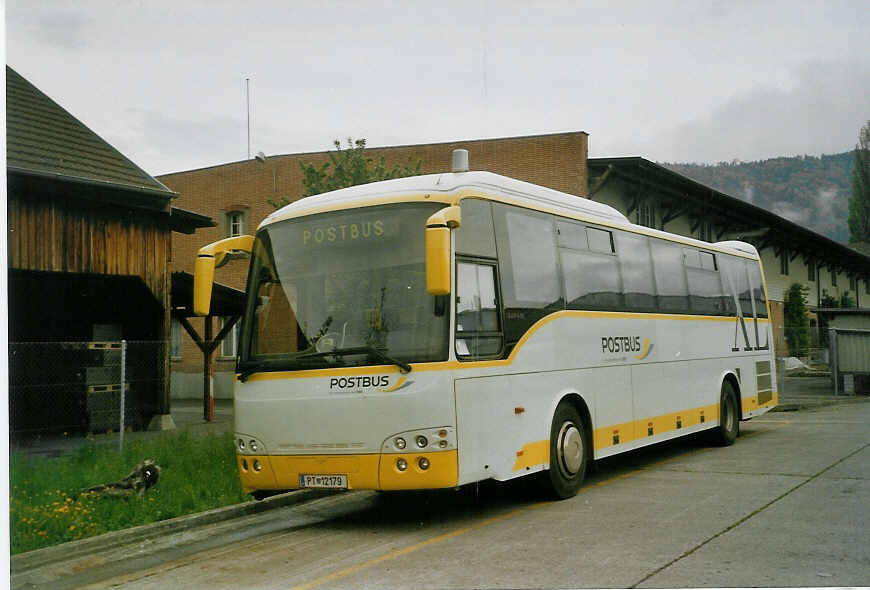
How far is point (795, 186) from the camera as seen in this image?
1699 inches

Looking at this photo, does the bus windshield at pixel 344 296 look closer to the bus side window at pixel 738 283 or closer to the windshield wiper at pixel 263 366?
the windshield wiper at pixel 263 366

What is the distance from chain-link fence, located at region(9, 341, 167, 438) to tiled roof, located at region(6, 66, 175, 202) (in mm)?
3086

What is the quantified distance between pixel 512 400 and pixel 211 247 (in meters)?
3.47

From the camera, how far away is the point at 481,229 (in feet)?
30.2

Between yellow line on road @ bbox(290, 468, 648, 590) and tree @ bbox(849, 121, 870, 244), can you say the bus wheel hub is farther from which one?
tree @ bbox(849, 121, 870, 244)

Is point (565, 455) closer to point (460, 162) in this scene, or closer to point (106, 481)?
point (460, 162)

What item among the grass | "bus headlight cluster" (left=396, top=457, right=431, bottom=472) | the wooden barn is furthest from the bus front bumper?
the wooden barn

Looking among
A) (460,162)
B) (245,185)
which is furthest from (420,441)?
(245,185)

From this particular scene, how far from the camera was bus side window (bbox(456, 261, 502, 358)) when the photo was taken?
28.3 feet

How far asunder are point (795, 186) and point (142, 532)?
4035 cm

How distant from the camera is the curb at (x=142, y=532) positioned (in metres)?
7.79

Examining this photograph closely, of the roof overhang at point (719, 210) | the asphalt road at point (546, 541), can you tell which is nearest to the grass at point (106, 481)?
the asphalt road at point (546, 541)

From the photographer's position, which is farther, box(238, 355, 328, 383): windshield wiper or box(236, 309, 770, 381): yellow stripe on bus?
box(238, 355, 328, 383): windshield wiper

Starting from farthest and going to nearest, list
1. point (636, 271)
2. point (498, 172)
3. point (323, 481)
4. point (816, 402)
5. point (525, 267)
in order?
point (498, 172)
point (816, 402)
point (636, 271)
point (525, 267)
point (323, 481)
